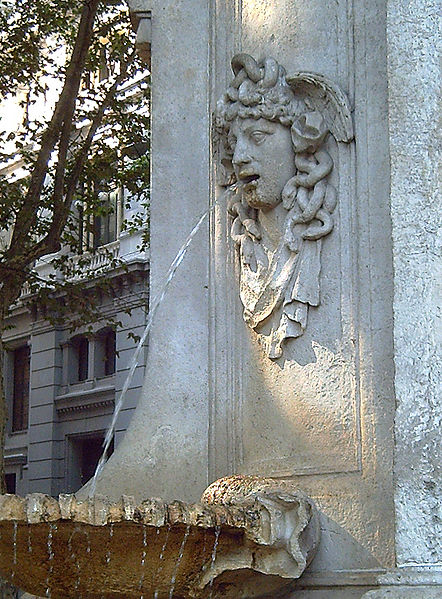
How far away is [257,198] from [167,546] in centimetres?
158

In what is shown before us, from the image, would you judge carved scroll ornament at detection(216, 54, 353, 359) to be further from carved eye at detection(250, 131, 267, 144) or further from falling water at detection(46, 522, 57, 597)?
falling water at detection(46, 522, 57, 597)

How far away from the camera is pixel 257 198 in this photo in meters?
5.32

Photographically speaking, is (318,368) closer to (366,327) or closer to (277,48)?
(366,327)

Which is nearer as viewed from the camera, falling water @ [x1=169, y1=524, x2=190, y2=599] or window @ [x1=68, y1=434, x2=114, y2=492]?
falling water @ [x1=169, y1=524, x2=190, y2=599]

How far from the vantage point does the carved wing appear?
514 centimetres

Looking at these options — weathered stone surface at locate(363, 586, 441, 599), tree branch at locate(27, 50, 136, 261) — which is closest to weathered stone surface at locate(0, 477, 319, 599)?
weathered stone surface at locate(363, 586, 441, 599)

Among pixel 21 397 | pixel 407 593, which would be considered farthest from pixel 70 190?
pixel 21 397

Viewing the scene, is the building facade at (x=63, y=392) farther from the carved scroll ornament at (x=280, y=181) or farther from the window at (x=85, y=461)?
the carved scroll ornament at (x=280, y=181)

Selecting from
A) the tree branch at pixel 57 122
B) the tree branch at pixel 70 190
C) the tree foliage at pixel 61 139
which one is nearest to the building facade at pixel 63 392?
the tree foliage at pixel 61 139

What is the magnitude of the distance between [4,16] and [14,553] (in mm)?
13342

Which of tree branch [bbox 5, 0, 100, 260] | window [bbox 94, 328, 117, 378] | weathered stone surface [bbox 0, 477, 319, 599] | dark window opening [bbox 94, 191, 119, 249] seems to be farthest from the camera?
window [bbox 94, 328, 117, 378]

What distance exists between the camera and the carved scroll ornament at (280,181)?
5.14 metres

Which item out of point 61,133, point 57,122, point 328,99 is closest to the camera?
point 328,99

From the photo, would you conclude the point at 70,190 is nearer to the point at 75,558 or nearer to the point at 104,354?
the point at 75,558
